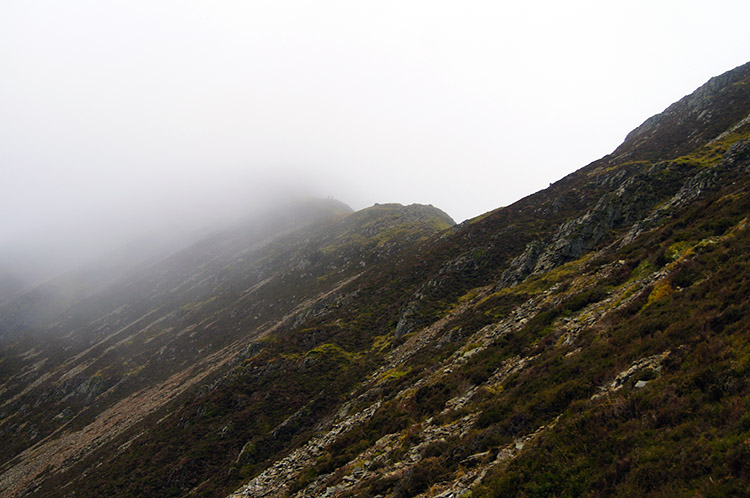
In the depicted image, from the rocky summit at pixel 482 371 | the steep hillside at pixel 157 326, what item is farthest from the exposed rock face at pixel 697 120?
the steep hillside at pixel 157 326

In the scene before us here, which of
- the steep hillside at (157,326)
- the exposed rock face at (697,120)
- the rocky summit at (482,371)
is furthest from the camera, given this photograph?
the steep hillside at (157,326)

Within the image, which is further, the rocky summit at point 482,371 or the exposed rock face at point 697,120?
the exposed rock face at point 697,120

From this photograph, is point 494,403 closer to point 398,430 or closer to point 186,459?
point 398,430

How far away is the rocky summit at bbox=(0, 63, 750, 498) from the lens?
11204mm

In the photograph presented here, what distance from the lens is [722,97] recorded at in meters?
61.5

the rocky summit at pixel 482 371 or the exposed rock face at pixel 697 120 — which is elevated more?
the exposed rock face at pixel 697 120

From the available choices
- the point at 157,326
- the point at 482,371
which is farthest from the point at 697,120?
the point at 157,326

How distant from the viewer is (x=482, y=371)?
2281 cm

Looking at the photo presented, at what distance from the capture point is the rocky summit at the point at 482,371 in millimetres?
11204

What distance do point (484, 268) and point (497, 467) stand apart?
42471 millimetres

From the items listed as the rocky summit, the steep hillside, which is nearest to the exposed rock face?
the rocky summit

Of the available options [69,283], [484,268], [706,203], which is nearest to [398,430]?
[706,203]

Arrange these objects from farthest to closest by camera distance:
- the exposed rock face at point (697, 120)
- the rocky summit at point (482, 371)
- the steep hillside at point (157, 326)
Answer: the steep hillside at point (157, 326)
the exposed rock face at point (697, 120)
the rocky summit at point (482, 371)

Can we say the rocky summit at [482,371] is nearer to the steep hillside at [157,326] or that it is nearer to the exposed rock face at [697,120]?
the exposed rock face at [697,120]
